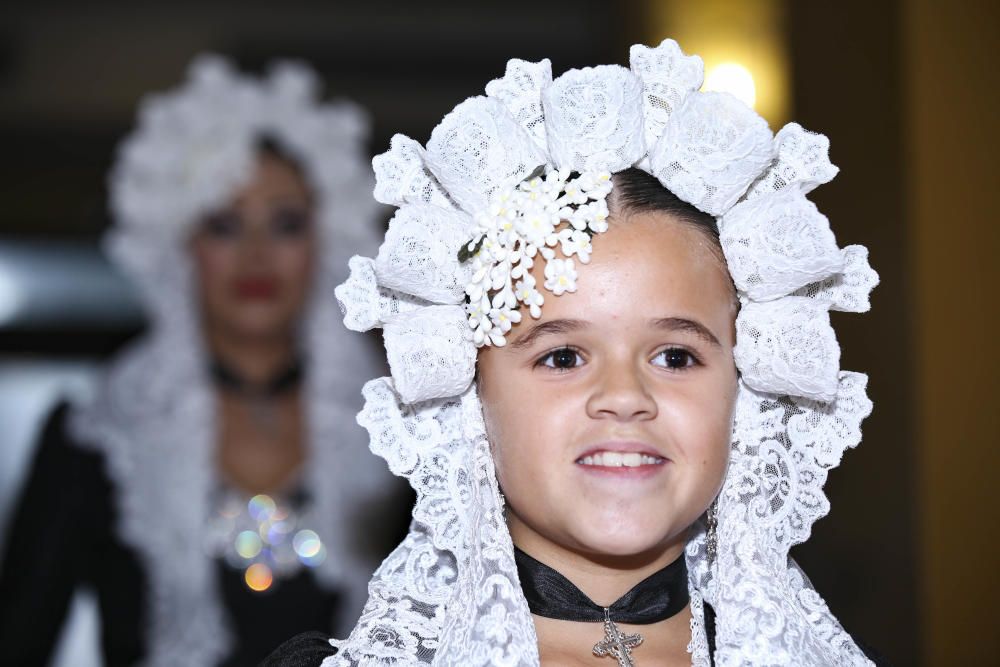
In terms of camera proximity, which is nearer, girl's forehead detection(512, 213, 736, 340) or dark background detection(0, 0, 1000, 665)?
girl's forehead detection(512, 213, 736, 340)

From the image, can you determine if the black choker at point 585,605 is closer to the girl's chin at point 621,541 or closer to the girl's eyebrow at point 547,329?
the girl's chin at point 621,541

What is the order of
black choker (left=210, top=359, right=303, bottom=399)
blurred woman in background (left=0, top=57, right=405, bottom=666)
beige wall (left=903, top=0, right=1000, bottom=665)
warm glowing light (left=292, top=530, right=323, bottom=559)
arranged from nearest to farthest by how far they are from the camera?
1. beige wall (left=903, top=0, right=1000, bottom=665)
2. blurred woman in background (left=0, top=57, right=405, bottom=666)
3. warm glowing light (left=292, top=530, right=323, bottom=559)
4. black choker (left=210, top=359, right=303, bottom=399)

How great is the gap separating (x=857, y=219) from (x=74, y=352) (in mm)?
3893

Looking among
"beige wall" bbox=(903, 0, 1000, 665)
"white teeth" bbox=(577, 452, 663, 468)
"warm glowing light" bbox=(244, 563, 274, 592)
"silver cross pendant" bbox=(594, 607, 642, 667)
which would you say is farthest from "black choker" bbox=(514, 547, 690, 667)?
"warm glowing light" bbox=(244, 563, 274, 592)

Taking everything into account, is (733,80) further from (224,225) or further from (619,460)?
(619,460)

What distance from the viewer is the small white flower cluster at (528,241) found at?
6.09ft

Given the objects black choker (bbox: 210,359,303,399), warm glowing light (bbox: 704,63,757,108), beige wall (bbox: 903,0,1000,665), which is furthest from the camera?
warm glowing light (bbox: 704,63,757,108)

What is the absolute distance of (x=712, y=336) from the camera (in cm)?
189

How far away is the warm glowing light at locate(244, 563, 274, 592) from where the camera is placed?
3.69m

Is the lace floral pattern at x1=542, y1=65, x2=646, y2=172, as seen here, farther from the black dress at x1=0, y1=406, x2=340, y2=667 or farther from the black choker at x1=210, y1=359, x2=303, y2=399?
the black choker at x1=210, y1=359, x2=303, y2=399

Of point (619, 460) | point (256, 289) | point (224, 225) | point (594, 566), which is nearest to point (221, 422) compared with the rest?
point (256, 289)

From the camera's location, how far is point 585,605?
191cm

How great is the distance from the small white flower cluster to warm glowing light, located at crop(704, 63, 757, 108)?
8.16 feet

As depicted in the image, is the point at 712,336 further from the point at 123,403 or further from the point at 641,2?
the point at 641,2
